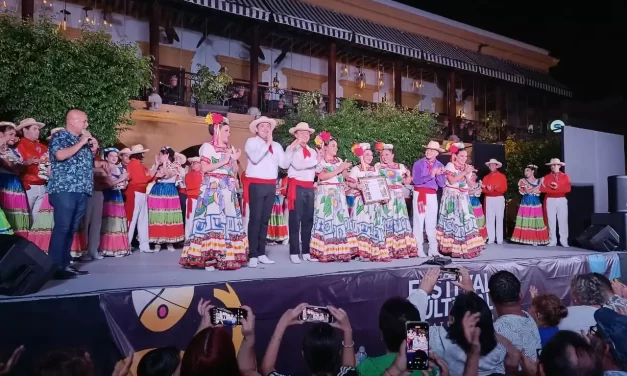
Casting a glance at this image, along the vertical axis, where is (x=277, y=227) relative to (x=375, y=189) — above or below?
below

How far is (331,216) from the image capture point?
5805 millimetres

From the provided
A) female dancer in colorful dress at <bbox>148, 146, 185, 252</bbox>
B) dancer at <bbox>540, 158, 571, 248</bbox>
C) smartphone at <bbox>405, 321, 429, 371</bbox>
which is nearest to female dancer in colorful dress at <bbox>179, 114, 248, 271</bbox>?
female dancer in colorful dress at <bbox>148, 146, 185, 252</bbox>

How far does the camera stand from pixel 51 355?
6.27 ft

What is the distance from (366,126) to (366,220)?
5360mm

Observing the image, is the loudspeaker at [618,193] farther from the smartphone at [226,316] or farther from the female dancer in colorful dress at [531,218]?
the smartphone at [226,316]

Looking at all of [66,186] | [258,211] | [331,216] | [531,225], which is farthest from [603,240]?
[66,186]

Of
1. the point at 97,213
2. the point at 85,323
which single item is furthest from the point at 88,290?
the point at 97,213

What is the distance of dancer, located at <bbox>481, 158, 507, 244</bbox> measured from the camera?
9.08 m

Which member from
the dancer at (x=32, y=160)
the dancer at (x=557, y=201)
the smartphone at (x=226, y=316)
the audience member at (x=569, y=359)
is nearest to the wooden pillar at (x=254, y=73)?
the dancer at (x=32, y=160)

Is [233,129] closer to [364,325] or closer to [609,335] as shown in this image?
[364,325]

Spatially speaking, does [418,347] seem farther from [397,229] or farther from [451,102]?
[451,102]

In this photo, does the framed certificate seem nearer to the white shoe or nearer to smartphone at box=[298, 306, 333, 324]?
the white shoe

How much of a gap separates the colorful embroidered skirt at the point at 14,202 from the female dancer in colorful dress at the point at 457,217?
17.5ft

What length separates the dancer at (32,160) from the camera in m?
5.47
